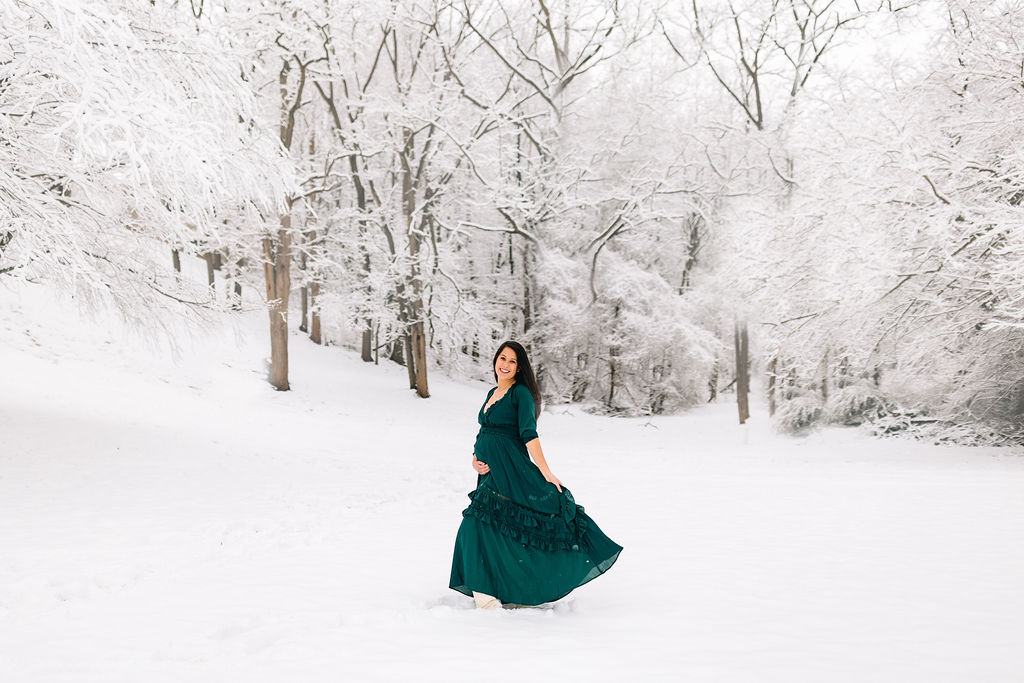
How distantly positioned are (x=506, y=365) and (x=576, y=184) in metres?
17.0

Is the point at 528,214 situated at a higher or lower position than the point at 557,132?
lower

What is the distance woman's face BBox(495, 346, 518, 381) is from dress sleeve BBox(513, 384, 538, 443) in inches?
4.4

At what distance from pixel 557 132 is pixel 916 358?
11583 mm

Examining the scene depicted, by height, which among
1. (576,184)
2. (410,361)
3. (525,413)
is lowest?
(525,413)

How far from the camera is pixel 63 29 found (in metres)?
5.30

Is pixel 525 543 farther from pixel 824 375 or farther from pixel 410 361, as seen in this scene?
pixel 410 361

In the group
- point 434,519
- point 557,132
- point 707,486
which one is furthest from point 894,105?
point 434,519

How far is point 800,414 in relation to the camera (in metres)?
17.3

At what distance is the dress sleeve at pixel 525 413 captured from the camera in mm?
4543

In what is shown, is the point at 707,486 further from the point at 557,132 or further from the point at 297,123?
the point at 297,123

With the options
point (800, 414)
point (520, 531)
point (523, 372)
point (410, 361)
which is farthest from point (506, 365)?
point (410, 361)

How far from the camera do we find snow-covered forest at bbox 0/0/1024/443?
705 centimetres

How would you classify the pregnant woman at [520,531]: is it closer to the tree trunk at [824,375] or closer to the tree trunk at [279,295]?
the tree trunk at [824,375]

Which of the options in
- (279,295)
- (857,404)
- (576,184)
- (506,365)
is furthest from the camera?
(576,184)
